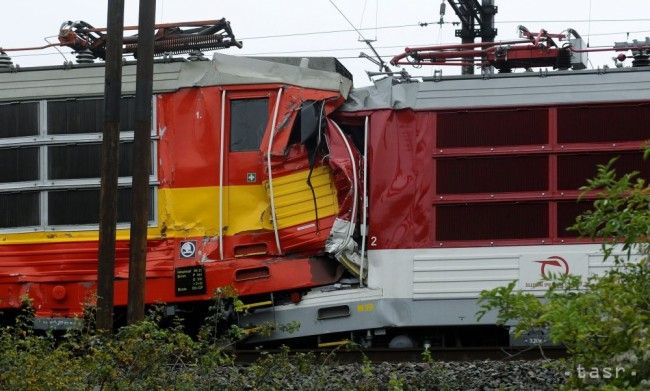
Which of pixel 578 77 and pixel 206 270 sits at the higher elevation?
pixel 578 77

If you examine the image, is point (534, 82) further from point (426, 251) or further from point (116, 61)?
point (116, 61)

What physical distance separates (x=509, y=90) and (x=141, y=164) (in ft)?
15.7

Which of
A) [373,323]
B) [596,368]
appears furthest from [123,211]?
[596,368]

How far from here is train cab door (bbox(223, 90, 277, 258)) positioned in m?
14.8

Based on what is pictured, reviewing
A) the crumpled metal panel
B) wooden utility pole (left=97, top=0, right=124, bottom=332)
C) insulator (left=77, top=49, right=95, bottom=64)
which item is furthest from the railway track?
insulator (left=77, top=49, right=95, bottom=64)

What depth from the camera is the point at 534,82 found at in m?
14.8

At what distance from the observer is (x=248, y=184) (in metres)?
14.9

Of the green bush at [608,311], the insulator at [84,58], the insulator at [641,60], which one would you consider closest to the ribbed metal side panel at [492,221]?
the insulator at [641,60]

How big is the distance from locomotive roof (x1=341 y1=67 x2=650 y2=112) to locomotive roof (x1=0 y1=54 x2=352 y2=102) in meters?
0.61

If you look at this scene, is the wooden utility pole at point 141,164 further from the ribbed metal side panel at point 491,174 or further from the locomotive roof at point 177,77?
the ribbed metal side panel at point 491,174

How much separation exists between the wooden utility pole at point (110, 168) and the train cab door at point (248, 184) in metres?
1.59

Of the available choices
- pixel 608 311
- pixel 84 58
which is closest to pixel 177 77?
pixel 84 58

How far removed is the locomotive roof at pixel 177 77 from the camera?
15172 mm

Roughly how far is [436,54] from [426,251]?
290 centimetres
